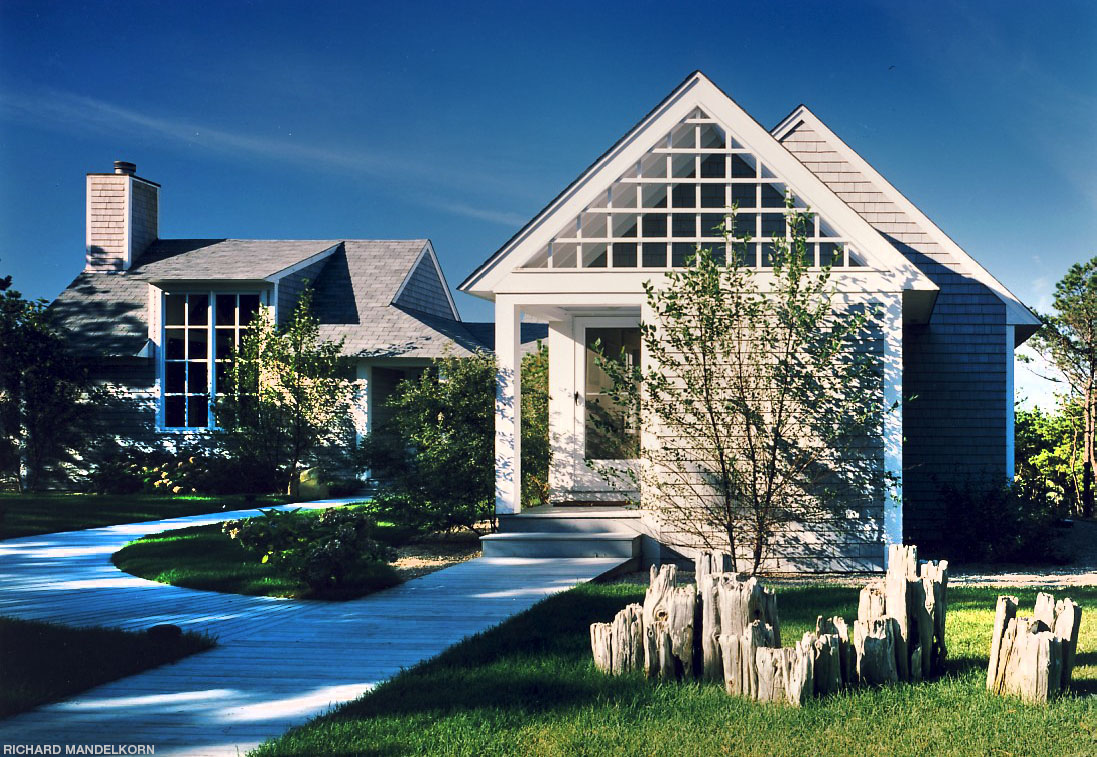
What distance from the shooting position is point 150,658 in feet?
18.0

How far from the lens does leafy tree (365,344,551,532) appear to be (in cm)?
1112

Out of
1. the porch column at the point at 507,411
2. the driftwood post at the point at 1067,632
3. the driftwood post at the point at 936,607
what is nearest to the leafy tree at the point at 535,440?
the porch column at the point at 507,411

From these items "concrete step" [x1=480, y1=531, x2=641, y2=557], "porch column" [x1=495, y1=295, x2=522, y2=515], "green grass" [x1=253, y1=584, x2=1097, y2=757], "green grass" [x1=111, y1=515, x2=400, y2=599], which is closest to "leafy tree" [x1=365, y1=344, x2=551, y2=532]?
"porch column" [x1=495, y1=295, x2=522, y2=515]

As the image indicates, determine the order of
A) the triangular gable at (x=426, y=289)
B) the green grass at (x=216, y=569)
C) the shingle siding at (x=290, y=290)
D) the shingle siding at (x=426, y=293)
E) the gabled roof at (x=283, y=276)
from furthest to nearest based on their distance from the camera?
the shingle siding at (x=426, y=293) → the triangular gable at (x=426, y=289) → the shingle siding at (x=290, y=290) → the gabled roof at (x=283, y=276) → the green grass at (x=216, y=569)

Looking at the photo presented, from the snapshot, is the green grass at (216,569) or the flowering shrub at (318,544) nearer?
the flowering shrub at (318,544)

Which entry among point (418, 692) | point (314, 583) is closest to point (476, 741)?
point (418, 692)

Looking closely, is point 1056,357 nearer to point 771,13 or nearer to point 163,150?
point 771,13

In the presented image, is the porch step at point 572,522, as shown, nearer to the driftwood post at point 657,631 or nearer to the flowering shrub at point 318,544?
the flowering shrub at point 318,544

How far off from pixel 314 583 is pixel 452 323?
14.8 meters

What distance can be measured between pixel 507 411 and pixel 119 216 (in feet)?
47.5

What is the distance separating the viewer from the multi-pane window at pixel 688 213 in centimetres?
983

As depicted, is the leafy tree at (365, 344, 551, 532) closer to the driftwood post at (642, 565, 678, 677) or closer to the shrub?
the shrub

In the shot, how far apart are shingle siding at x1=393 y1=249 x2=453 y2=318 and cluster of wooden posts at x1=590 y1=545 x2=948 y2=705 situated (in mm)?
15859

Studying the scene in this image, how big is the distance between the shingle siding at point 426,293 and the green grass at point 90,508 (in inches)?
250
